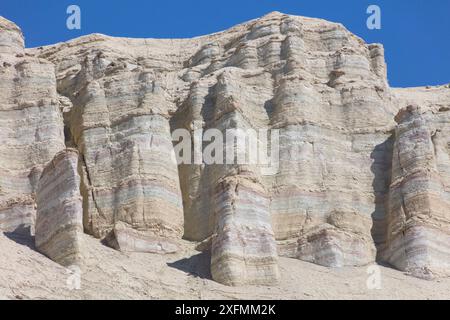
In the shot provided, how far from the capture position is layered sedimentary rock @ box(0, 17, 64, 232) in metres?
56.7

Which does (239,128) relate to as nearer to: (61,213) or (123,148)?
(123,148)

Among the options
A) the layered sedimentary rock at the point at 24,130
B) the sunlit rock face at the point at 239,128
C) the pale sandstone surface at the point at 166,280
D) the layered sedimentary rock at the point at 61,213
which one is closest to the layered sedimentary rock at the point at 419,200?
the sunlit rock face at the point at 239,128

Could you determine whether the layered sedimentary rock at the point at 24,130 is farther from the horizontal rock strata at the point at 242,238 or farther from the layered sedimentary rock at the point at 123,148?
the horizontal rock strata at the point at 242,238

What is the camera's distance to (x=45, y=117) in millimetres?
62094

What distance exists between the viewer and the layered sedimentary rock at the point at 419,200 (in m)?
55.8

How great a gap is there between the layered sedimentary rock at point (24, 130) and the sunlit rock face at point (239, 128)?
0.22ft

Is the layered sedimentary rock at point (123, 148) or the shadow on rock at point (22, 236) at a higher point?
the layered sedimentary rock at point (123, 148)

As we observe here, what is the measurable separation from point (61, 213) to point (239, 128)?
10.8 metres

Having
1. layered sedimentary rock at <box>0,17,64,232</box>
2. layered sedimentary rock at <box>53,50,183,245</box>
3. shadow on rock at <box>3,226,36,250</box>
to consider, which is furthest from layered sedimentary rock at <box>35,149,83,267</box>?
layered sedimentary rock at <box>53,50,183,245</box>

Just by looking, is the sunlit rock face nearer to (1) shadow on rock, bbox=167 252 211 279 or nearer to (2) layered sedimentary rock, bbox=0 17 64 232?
(2) layered sedimentary rock, bbox=0 17 64 232

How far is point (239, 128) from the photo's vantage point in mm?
59969

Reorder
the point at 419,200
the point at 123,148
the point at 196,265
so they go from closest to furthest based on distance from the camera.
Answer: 1. the point at 196,265
2. the point at 419,200
3. the point at 123,148

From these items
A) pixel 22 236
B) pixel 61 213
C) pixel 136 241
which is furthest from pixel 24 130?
pixel 61 213

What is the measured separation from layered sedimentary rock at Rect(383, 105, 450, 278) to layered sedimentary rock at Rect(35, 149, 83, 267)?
43.8 ft
